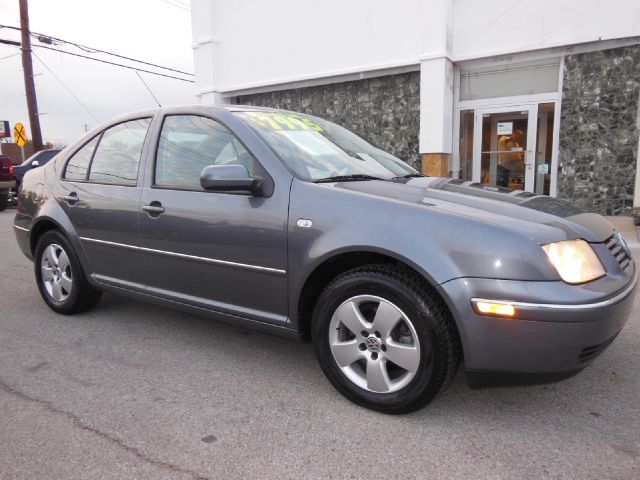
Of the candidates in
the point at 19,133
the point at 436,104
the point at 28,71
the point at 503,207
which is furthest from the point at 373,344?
the point at 19,133

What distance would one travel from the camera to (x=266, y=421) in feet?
8.02

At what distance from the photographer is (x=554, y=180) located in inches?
371

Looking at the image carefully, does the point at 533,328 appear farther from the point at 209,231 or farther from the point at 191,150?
the point at 191,150

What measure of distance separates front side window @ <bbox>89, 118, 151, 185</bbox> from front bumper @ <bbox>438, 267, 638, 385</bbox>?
2366mm

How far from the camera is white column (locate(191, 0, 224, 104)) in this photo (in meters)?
12.9

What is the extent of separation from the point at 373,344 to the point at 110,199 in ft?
7.13

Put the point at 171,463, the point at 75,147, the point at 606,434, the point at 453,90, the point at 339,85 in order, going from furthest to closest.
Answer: the point at 339,85 → the point at 453,90 → the point at 75,147 → the point at 606,434 → the point at 171,463

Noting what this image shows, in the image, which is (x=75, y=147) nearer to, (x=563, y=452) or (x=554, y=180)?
(x=563, y=452)

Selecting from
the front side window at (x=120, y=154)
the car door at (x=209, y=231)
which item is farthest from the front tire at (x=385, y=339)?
the front side window at (x=120, y=154)

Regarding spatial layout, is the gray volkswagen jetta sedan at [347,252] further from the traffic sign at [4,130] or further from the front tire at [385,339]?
the traffic sign at [4,130]

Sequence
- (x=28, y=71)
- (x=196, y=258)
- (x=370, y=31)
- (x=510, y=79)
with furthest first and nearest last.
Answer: (x=28, y=71) → (x=370, y=31) → (x=510, y=79) → (x=196, y=258)

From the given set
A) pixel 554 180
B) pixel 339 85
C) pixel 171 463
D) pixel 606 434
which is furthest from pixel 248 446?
pixel 339 85

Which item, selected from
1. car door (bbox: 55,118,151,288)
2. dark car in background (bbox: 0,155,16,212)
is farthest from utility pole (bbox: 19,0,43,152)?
car door (bbox: 55,118,151,288)

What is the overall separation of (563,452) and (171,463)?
1674 mm
